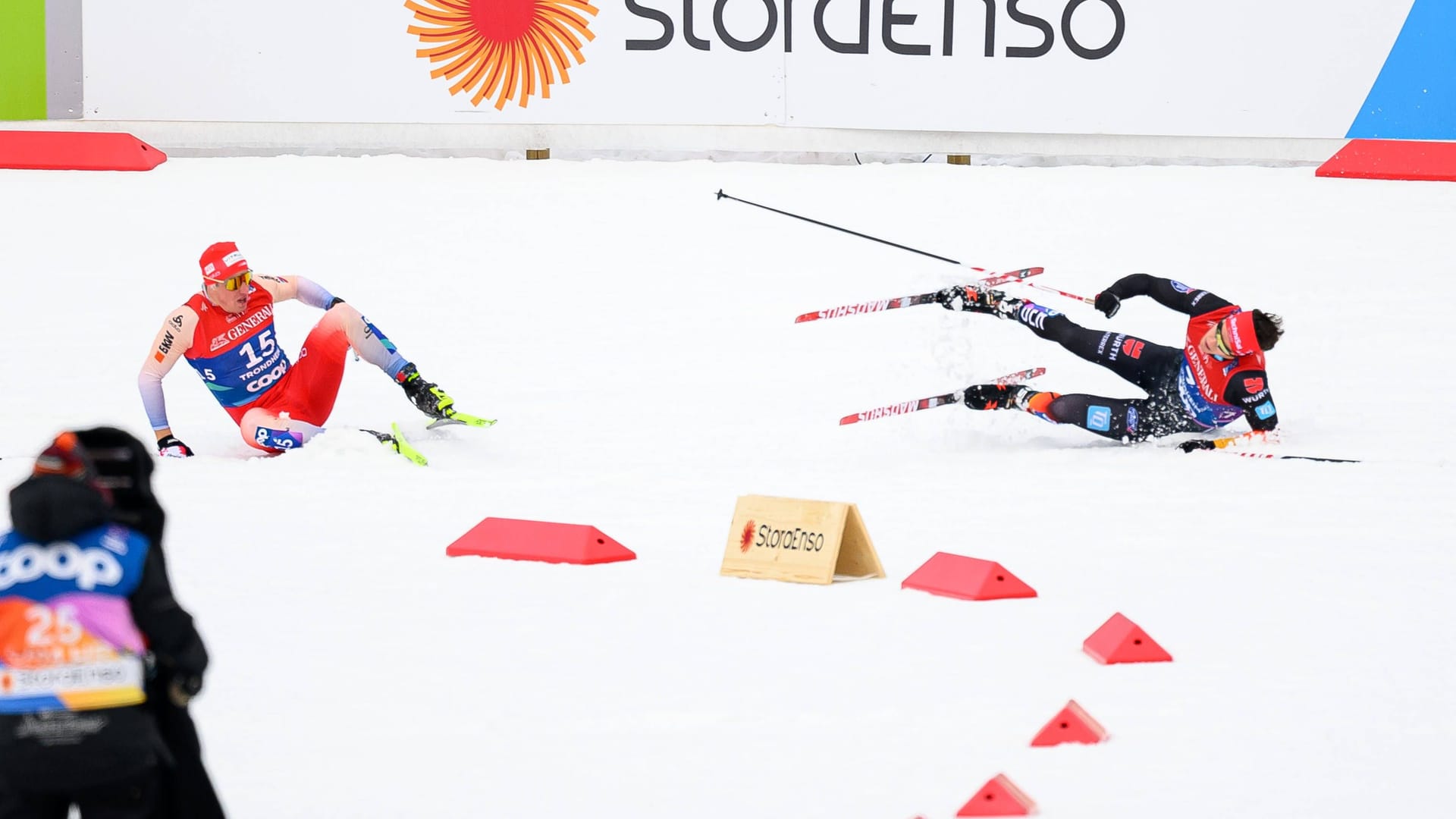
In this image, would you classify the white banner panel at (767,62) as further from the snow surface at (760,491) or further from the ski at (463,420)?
the ski at (463,420)

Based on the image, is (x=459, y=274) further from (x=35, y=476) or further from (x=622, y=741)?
(x=35, y=476)

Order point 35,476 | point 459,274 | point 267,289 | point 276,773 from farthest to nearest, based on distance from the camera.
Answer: point 459,274
point 267,289
point 276,773
point 35,476

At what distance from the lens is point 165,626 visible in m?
2.26

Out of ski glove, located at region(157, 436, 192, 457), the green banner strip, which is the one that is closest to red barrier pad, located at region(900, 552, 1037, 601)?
ski glove, located at region(157, 436, 192, 457)

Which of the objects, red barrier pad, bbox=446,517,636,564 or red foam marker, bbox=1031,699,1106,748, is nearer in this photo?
red foam marker, bbox=1031,699,1106,748

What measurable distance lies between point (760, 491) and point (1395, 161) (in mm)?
6717

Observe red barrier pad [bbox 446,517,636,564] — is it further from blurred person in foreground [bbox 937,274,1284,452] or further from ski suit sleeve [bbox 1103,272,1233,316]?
ski suit sleeve [bbox 1103,272,1233,316]

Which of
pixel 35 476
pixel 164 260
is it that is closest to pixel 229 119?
pixel 164 260

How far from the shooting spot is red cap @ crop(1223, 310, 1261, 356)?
5.80m

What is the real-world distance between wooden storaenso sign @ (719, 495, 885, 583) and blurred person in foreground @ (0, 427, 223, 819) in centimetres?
239

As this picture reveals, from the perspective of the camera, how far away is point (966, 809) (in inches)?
111

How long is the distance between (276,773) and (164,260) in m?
6.58

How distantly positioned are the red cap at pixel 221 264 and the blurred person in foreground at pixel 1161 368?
299cm

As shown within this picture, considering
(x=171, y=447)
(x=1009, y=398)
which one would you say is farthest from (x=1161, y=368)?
(x=171, y=447)
